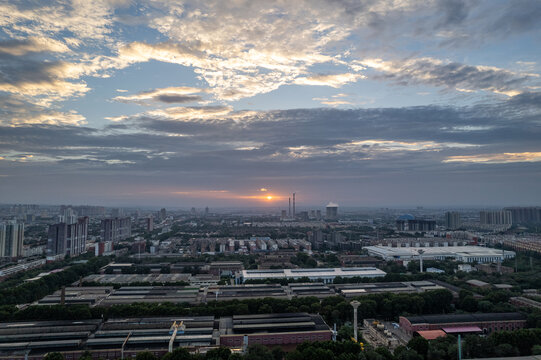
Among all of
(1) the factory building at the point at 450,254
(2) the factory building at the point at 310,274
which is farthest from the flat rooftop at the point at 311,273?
(1) the factory building at the point at 450,254

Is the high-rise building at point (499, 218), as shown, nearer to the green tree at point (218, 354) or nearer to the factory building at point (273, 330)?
the factory building at point (273, 330)

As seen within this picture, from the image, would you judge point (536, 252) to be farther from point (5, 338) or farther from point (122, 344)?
point (5, 338)

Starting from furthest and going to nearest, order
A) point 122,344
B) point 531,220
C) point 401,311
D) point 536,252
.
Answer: point 531,220, point 536,252, point 401,311, point 122,344

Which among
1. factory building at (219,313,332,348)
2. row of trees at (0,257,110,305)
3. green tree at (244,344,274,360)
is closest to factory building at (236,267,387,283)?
factory building at (219,313,332,348)

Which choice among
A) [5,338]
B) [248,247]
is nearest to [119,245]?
[248,247]

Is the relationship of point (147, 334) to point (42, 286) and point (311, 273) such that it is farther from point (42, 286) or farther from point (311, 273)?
point (311, 273)

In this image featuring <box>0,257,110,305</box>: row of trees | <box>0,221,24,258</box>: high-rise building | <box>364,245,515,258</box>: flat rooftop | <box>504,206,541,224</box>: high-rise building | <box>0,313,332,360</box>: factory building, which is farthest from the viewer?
<box>504,206,541,224</box>: high-rise building

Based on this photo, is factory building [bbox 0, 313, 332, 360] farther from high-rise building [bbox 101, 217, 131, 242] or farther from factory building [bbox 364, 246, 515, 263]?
high-rise building [bbox 101, 217, 131, 242]
